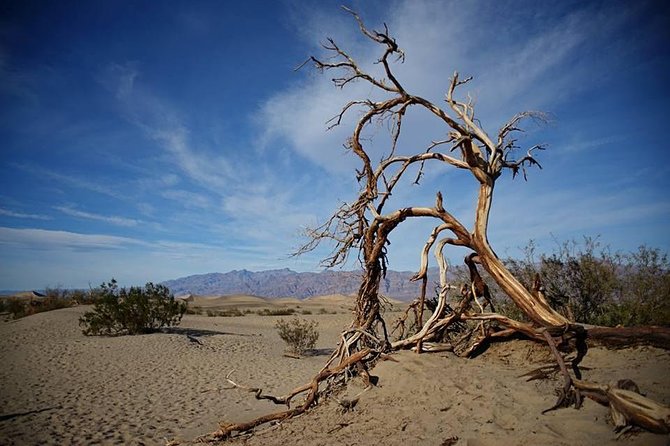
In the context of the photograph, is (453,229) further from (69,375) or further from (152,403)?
(69,375)

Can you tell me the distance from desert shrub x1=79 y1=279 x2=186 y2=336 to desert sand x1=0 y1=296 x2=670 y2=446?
2133 millimetres

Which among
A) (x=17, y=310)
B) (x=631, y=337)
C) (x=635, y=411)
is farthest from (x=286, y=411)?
(x=17, y=310)

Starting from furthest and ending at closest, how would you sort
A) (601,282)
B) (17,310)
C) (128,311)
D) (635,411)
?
(17,310) → (128,311) → (601,282) → (635,411)

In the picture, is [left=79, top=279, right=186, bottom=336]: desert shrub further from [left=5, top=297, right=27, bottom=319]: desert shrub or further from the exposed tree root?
the exposed tree root

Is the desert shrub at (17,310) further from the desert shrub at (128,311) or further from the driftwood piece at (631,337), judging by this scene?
the driftwood piece at (631,337)

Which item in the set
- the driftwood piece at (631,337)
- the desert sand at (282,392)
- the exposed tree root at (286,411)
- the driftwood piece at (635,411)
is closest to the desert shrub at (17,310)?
the desert sand at (282,392)

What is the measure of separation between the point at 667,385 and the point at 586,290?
7.33m

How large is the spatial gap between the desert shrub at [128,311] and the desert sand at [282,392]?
2133 millimetres

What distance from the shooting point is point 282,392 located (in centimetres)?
982

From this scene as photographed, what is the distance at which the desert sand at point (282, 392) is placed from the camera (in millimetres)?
3311

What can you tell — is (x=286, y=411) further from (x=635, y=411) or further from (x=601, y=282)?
(x=601, y=282)

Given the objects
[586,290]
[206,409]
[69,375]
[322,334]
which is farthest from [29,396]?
[322,334]

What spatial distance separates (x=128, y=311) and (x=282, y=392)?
12445mm

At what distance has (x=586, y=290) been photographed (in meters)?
9.75
